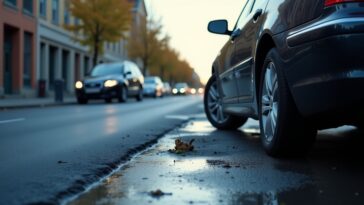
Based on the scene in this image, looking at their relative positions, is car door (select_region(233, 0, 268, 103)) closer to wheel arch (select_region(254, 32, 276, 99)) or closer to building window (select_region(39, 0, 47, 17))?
wheel arch (select_region(254, 32, 276, 99))

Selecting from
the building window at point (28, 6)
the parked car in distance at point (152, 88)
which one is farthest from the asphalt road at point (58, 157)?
the parked car in distance at point (152, 88)

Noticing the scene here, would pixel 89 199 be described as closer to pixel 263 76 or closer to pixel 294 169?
pixel 294 169

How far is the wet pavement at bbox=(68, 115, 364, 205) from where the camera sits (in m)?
3.10

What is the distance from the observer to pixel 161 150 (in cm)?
540

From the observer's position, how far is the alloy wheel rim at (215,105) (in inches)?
305

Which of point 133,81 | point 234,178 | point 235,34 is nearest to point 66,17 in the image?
point 133,81

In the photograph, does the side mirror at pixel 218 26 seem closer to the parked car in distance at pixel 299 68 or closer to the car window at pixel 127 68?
the parked car in distance at pixel 299 68

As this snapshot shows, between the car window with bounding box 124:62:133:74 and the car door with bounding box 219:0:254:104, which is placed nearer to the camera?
the car door with bounding box 219:0:254:104

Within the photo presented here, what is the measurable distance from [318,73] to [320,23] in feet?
1.12

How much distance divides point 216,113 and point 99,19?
22.1 m

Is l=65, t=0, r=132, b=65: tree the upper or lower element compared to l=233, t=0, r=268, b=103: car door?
upper

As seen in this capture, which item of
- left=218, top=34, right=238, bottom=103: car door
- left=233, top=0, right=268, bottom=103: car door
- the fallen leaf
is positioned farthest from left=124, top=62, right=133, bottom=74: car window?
the fallen leaf

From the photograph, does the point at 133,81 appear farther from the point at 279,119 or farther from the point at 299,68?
the point at 299,68

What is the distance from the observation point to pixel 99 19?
2898 centimetres
